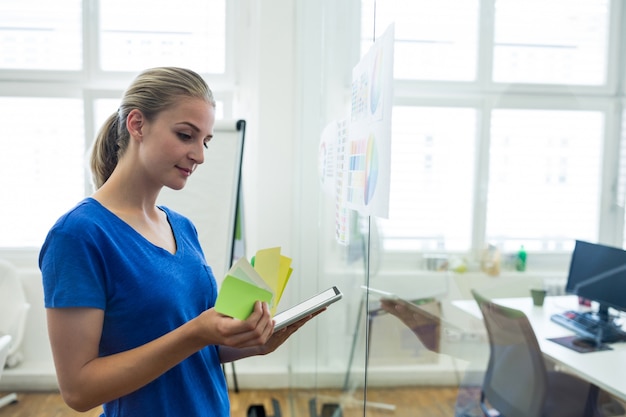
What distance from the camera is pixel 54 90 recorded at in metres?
3.36

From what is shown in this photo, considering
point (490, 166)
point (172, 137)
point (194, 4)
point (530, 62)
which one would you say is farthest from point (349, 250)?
point (194, 4)

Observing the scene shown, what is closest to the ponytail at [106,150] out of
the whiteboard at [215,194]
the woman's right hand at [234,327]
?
the woman's right hand at [234,327]

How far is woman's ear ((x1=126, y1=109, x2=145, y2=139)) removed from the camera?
936mm

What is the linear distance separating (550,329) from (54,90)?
3429 millimetres

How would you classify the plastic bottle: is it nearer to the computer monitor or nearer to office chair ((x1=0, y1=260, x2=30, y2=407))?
the computer monitor

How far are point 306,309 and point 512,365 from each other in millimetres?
337

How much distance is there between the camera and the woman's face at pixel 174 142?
36.5 inches

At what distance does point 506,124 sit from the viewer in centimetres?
68

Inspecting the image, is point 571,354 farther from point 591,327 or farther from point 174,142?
point 174,142

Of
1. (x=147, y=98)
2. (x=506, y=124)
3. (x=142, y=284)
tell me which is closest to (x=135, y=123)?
(x=147, y=98)

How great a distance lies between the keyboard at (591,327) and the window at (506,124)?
0.24 ft

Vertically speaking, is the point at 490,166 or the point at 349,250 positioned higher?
the point at 490,166

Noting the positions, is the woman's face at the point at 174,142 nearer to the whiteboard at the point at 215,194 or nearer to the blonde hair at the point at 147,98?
the blonde hair at the point at 147,98

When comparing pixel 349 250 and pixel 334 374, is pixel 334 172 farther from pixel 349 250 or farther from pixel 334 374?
pixel 334 374
